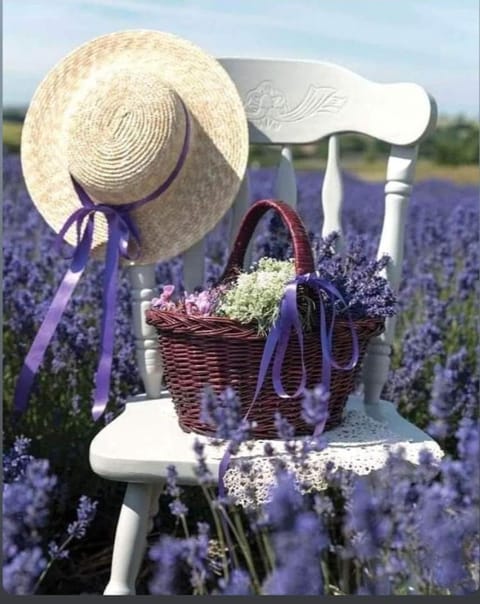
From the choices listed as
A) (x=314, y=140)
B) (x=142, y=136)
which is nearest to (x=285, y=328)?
(x=142, y=136)

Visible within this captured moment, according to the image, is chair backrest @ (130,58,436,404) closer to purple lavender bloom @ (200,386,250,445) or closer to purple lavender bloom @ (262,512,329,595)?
purple lavender bloom @ (200,386,250,445)

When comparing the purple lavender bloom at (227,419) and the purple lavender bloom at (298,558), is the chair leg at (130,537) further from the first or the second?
the purple lavender bloom at (298,558)

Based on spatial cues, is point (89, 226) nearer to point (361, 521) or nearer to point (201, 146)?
point (201, 146)

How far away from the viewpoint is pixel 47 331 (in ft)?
6.77

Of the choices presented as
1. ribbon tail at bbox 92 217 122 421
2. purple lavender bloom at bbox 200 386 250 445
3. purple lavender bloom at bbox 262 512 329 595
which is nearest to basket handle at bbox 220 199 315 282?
ribbon tail at bbox 92 217 122 421

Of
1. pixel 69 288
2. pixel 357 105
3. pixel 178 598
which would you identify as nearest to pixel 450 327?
pixel 357 105

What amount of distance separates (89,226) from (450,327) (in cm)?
127

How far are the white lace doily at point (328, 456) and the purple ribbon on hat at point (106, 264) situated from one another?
47cm

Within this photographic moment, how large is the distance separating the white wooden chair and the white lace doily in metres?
0.06

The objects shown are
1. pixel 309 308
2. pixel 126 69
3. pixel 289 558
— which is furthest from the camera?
pixel 126 69

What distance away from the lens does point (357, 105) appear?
2.11 metres

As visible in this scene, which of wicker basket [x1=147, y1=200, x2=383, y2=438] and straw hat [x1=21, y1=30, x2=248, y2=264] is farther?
straw hat [x1=21, y1=30, x2=248, y2=264]

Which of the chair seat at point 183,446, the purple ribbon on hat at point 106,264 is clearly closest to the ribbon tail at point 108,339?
the purple ribbon on hat at point 106,264

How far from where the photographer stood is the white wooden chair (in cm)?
192
